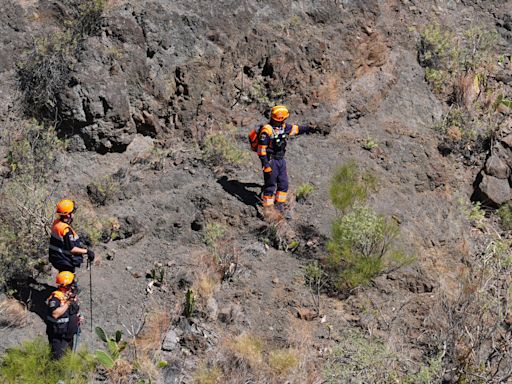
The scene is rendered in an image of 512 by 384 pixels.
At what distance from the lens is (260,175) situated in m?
10.6

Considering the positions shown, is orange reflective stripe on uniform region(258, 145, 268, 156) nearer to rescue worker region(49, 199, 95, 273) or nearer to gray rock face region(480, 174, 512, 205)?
rescue worker region(49, 199, 95, 273)

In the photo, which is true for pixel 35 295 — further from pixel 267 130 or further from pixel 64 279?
pixel 267 130

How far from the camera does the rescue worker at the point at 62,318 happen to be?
271 inches

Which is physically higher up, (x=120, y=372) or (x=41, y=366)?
(x=41, y=366)

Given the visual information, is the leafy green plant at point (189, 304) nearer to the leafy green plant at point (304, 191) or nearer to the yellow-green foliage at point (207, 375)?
the yellow-green foliage at point (207, 375)

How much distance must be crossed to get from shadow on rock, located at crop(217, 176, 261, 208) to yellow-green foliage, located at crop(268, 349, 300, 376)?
3.02m

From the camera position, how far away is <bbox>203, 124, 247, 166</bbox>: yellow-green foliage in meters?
10.5

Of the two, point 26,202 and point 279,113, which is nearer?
point 26,202

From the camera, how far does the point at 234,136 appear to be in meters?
11.1

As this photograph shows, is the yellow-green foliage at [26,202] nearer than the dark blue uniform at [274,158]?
Yes

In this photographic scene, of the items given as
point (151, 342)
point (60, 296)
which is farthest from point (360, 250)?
point (60, 296)

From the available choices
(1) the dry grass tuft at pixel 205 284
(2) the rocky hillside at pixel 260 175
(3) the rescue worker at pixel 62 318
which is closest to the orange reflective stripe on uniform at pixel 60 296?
(3) the rescue worker at pixel 62 318

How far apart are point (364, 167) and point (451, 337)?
410 cm

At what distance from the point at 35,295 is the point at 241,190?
3652mm
